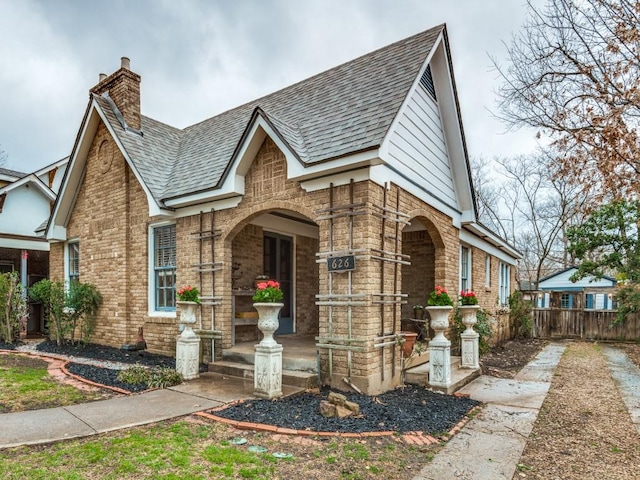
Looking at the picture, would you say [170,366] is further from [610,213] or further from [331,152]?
[610,213]

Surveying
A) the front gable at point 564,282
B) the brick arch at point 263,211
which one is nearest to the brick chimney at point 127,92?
the brick arch at point 263,211

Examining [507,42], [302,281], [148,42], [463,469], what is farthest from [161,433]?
[148,42]

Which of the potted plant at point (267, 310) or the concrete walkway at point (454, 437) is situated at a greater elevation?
the potted plant at point (267, 310)

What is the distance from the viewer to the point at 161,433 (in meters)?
4.34

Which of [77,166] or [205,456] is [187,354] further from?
[77,166]

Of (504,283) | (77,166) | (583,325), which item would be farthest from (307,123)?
(583,325)

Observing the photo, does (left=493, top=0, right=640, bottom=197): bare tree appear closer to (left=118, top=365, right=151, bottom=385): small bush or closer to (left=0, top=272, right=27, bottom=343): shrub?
(left=118, top=365, right=151, bottom=385): small bush

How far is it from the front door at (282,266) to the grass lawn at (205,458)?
5.66m

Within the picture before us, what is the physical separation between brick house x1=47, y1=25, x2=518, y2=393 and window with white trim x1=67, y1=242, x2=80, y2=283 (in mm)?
55

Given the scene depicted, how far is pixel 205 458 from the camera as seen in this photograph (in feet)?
12.2

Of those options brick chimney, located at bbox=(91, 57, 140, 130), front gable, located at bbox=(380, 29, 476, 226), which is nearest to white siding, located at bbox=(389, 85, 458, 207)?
front gable, located at bbox=(380, 29, 476, 226)

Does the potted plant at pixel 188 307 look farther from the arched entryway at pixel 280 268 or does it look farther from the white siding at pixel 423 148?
the white siding at pixel 423 148

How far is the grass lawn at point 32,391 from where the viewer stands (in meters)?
5.42

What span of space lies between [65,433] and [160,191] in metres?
5.54
